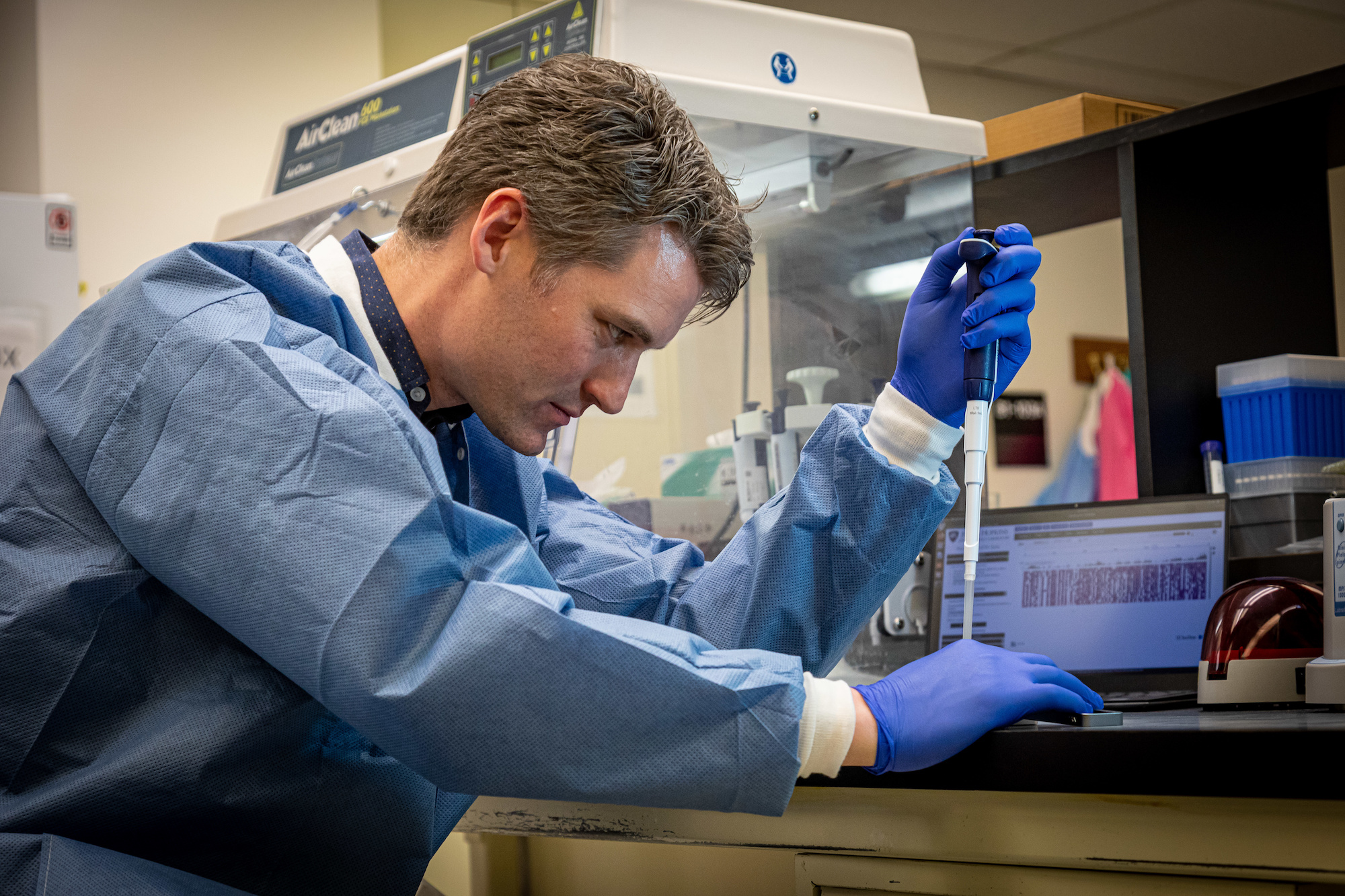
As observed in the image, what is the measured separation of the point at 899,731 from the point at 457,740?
34 centimetres

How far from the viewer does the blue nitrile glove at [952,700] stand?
0.91 m

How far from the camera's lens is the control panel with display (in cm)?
164

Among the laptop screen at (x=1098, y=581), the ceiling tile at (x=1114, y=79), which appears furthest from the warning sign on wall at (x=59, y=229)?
the ceiling tile at (x=1114, y=79)

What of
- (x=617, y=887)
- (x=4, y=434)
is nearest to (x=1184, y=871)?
(x=4, y=434)

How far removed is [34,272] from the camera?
2.74m

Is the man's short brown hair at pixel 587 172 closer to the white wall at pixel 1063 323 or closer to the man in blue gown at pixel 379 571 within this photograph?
the man in blue gown at pixel 379 571

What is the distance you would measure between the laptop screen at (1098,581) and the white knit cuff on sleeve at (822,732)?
70 cm

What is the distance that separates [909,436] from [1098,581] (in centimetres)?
44

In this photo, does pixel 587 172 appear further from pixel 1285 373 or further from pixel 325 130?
pixel 325 130

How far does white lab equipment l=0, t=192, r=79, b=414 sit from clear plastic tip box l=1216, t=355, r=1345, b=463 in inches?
97.0

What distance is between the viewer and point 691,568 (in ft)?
4.58

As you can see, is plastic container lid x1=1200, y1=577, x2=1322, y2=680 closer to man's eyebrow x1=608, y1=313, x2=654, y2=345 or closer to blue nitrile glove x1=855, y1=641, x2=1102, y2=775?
blue nitrile glove x1=855, y1=641, x2=1102, y2=775

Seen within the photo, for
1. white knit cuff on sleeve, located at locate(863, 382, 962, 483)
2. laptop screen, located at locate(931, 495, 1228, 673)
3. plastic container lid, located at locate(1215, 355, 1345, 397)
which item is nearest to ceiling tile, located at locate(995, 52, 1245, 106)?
plastic container lid, located at locate(1215, 355, 1345, 397)

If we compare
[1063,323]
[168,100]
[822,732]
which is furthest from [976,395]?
[1063,323]
